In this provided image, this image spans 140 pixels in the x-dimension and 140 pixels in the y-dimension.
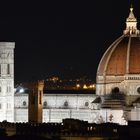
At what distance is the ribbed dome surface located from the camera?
148 m

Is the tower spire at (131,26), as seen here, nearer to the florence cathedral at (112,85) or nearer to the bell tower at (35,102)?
the florence cathedral at (112,85)

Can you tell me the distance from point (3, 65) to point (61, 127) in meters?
51.7

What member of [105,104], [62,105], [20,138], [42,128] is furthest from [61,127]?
[62,105]

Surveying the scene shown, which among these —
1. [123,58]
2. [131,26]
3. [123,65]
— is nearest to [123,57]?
[123,58]

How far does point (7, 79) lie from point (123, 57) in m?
11.8

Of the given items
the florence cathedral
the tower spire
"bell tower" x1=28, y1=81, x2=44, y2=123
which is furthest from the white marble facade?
"bell tower" x1=28, y1=81, x2=44, y2=123

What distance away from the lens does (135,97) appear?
148m

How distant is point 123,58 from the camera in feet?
485

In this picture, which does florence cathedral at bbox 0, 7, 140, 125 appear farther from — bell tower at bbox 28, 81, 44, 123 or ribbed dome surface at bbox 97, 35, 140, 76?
bell tower at bbox 28, 81, 44, 123

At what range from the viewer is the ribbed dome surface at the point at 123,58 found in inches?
5816

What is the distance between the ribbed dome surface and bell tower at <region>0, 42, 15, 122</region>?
9.15 m

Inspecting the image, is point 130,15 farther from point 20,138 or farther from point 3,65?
point 20,138

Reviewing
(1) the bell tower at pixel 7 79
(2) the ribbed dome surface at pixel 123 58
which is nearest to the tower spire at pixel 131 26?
(2) the ribbed dome surface at pixel 123 58

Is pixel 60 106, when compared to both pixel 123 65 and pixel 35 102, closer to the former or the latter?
pixel 123 65
